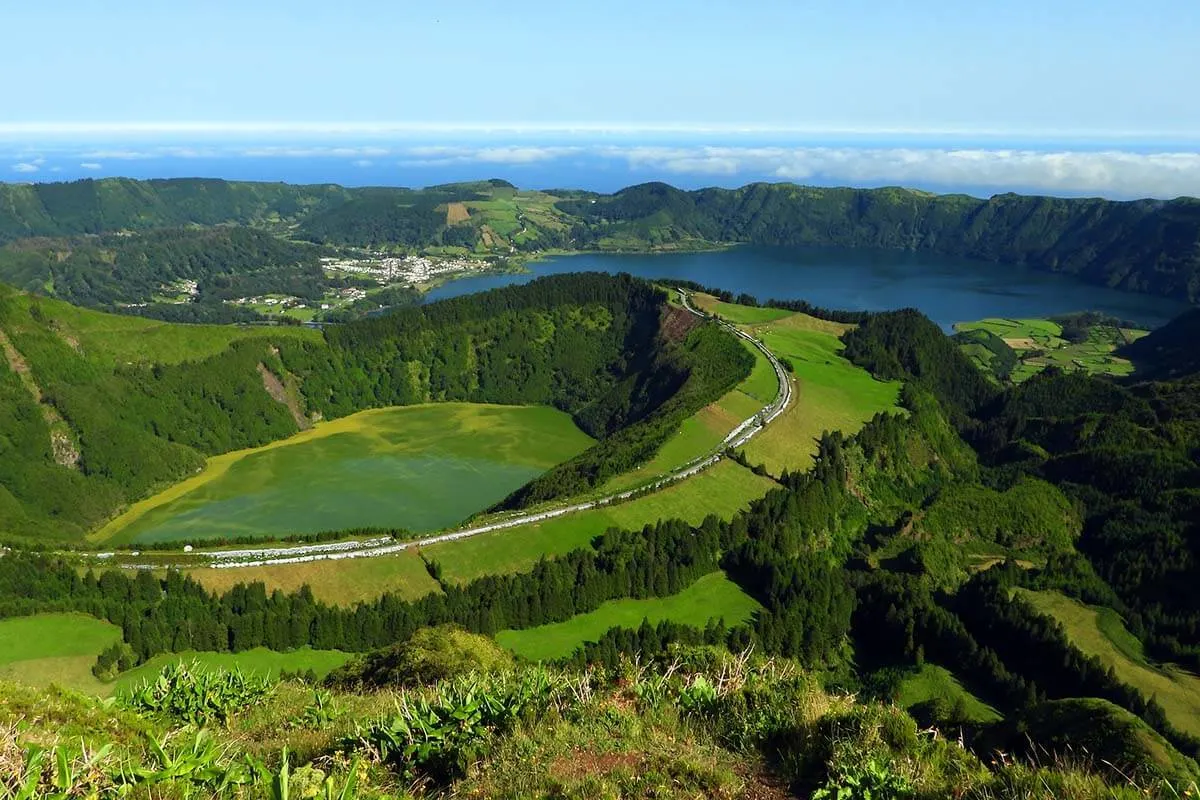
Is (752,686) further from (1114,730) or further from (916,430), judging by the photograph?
(916,430)

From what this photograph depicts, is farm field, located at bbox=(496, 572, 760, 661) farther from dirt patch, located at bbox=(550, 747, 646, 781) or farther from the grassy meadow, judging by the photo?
dirt patch, located at bbox=(550, 747, 646, 781)

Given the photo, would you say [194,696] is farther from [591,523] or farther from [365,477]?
[365,477]

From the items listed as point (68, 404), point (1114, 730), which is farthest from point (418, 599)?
point (68, 404)

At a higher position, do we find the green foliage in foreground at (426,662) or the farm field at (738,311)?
the farm field at (738,311)

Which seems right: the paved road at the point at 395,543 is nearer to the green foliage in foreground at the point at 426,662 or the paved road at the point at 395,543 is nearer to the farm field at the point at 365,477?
the farm field at the point at 365,477

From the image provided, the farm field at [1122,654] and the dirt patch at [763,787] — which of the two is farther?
the farm field at [1122,654]

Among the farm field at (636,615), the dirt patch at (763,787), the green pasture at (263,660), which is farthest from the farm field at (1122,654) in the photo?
the green pasture at (263,660)
